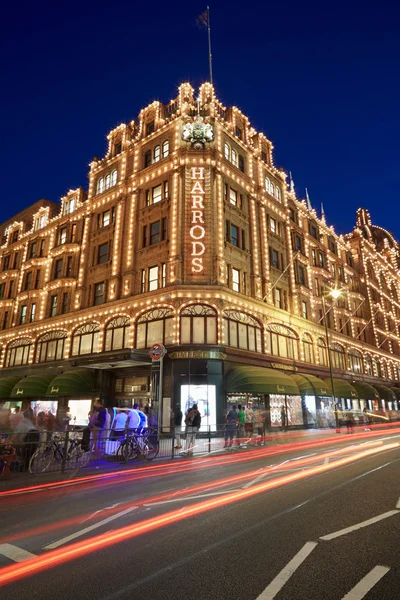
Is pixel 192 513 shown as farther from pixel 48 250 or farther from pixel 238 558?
pixel 48 250

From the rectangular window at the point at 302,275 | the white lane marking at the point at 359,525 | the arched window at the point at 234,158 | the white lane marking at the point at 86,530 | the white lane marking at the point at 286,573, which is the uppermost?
the arched window at the point at 234,158

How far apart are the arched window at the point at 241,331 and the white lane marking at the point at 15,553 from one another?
21073 millimetres

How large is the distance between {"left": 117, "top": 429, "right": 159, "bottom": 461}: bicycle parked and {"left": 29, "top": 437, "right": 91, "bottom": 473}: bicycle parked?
1.41m

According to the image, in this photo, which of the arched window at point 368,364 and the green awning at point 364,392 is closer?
the green awning at point 364,392

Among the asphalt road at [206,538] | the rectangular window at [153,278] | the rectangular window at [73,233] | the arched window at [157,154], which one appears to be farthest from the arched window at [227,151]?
the asphalt road at [206,538]

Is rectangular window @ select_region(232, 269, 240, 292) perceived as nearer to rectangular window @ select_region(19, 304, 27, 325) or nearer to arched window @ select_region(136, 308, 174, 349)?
arched window @ select_region(136, 308, 174, 349)

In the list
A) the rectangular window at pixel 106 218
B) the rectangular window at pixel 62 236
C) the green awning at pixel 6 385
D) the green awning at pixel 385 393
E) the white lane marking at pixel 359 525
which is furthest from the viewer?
the green awning at pixel 385 393

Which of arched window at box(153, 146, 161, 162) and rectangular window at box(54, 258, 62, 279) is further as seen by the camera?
rectangular window at box(54, 258, 62, 279)

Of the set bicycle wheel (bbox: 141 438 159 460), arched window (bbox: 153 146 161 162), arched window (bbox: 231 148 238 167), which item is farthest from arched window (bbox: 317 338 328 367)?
bicycle wheel (bbox: 141 438 159 460)

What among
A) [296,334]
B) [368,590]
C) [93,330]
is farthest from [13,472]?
[296,334]

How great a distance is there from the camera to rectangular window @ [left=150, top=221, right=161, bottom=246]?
3038cm

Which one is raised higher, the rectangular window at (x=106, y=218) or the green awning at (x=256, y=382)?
the rectangular window at (x=106, y=218)

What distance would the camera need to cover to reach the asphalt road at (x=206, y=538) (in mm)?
4031

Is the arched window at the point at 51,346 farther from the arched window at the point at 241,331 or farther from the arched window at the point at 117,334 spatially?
the arched window at the point at 241,331
